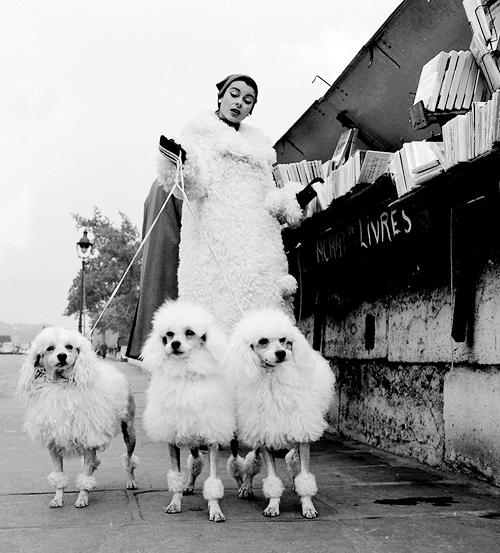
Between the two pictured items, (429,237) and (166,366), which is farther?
(429,237)

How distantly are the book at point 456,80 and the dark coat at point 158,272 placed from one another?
2334 millimetres

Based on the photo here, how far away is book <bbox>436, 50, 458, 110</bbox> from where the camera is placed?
4203mm

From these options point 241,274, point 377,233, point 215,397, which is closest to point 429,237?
point 377,233

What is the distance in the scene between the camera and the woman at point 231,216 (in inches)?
190

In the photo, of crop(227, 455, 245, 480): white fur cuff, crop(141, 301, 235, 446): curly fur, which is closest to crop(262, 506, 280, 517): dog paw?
crop(141, 301, 235, 446): curly fur

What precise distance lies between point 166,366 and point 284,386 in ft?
2.13

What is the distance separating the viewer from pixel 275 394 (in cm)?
377

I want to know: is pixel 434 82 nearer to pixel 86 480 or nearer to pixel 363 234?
pixel 363 234

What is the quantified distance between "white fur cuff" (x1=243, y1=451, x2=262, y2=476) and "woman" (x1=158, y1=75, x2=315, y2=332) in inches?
38.7

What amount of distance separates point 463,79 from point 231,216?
176 cm

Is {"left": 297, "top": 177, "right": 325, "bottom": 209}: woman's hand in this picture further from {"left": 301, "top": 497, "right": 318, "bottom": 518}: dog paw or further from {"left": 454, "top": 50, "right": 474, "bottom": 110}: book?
{"left": 301, "top": 497, "right": 318, "bottom": 518}: dog paw

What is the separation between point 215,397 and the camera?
377 centimetres

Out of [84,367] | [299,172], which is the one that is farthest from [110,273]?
[84,367]

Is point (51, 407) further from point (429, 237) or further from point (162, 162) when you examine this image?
point (429, 237)
